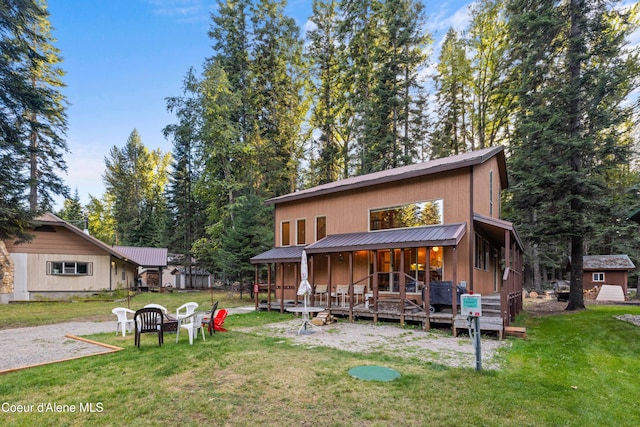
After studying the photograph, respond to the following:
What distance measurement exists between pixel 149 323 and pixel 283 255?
7.40 m

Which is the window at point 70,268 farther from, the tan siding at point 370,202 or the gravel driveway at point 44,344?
the tan siding at point 370,202

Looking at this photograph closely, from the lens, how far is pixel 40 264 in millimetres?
19469

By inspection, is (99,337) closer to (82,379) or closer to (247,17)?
(82,379)

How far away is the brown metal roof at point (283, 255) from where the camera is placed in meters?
13.7

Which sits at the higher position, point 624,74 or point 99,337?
point 624,74

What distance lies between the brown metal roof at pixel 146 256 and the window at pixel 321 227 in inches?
696

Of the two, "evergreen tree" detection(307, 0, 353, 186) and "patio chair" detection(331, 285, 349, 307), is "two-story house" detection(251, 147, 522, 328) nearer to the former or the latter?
"patio chair" detection(331, 285, 349, 307)

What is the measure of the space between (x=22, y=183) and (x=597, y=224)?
2129 cm

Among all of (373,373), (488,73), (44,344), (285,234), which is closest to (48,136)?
(285,234)

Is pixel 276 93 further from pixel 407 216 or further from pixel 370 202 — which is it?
pixel 407 216

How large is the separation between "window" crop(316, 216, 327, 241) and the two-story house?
0.15ft

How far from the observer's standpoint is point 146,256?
27281mm

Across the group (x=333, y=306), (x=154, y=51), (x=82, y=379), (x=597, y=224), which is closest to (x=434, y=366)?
(x=82, y=379)

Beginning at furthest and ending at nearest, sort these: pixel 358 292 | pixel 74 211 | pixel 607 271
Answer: pixel 74 211 → pixel 607 271 → pixel 358 292
